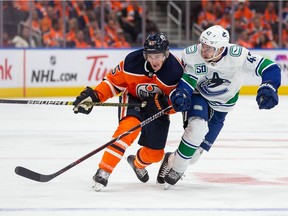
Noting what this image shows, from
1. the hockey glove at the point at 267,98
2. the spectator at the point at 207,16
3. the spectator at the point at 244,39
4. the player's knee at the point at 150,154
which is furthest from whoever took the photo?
the spectator at the point at 244,39

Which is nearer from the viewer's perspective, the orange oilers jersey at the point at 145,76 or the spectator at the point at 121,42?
the orange oilers jersey at the point at 145,76

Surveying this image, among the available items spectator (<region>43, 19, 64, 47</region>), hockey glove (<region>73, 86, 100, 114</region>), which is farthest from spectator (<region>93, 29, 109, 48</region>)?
hockey glove (<region>73, 86, 100, 114</region>)

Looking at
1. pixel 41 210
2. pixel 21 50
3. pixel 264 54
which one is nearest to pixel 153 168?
pixel 41 210

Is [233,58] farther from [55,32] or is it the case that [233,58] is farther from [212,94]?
[55,32]

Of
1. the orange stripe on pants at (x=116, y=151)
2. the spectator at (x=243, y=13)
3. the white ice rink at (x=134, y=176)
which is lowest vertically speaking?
the spectator at (x=243, y=13)

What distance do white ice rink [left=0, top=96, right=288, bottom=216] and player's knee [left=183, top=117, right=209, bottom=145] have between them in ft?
0.94

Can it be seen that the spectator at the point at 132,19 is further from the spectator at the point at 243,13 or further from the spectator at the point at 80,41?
the spectator at the point at 243,13

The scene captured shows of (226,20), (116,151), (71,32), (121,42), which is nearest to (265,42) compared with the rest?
(226,20)

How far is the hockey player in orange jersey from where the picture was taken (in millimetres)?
4867

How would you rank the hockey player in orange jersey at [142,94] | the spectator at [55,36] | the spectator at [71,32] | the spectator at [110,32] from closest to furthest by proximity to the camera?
the hockey player in orange jersey at [142,94]
the spectator at [55,36]
the spectator at [71,32]
the spectator at [110,32]

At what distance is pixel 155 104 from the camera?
5.06 meters

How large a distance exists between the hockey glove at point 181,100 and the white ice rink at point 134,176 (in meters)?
0.48

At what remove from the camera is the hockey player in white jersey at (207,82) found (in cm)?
483

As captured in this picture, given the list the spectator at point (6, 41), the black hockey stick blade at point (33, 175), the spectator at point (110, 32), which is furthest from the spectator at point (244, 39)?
the black hockey stick blade at point (33, 175)
